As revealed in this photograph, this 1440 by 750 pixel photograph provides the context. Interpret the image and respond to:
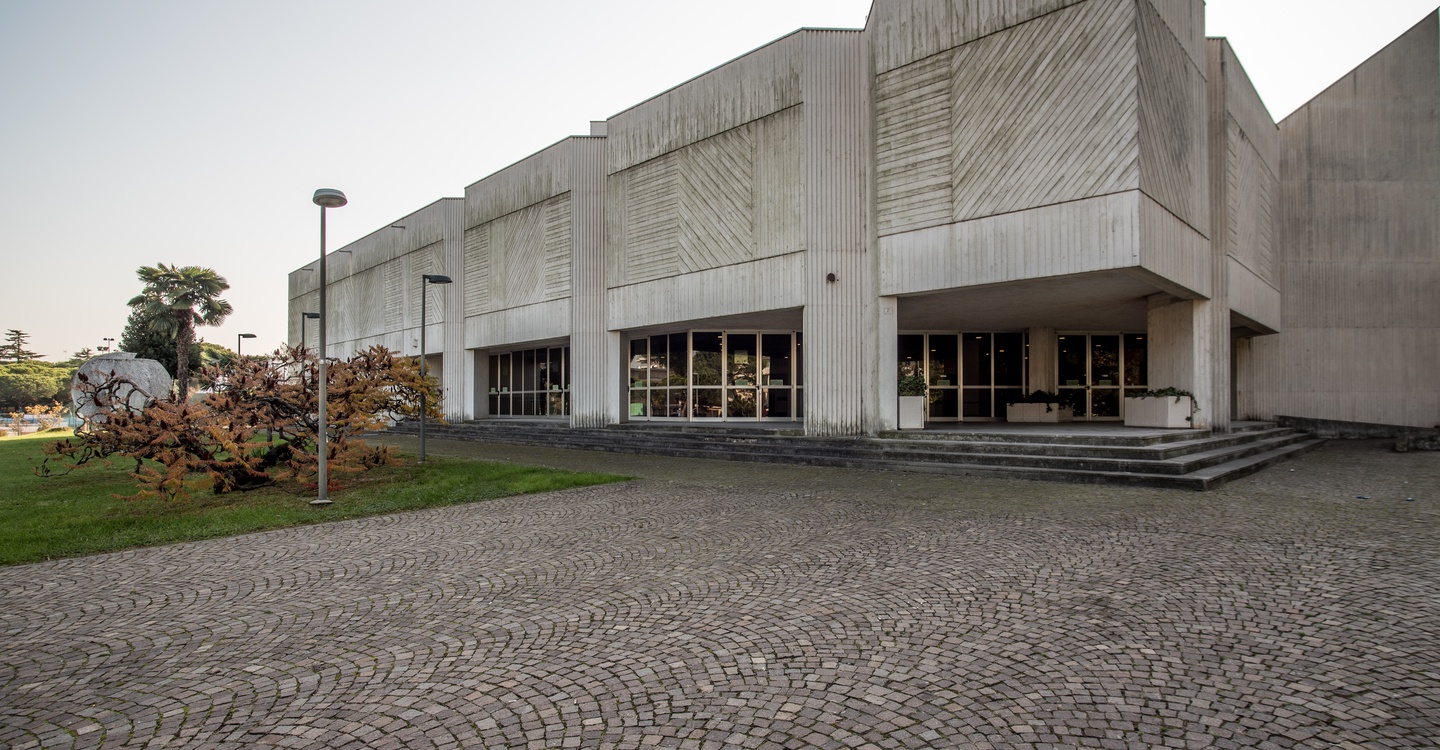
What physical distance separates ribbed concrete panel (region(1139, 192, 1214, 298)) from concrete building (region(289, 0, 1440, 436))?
77mm

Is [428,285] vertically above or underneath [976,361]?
above

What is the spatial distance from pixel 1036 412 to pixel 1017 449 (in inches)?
323

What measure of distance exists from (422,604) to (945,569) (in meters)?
3.69

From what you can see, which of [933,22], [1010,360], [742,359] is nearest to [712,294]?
[742,359]

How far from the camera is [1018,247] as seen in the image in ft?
40.2

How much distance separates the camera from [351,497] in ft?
32.7

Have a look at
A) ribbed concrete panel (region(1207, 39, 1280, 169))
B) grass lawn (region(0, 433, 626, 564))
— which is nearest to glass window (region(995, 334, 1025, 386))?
ribbed concrete panel (region(1207, 39, 1280, 169))

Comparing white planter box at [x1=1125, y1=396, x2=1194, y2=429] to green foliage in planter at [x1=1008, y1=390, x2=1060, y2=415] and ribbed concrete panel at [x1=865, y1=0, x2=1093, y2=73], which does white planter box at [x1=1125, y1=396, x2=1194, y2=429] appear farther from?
ribbed concrete panel at [x1=865, y1=0, x2=1093, y2=73]

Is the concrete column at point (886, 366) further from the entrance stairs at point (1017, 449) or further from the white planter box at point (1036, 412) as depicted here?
the white planter box at point (1036, 412)

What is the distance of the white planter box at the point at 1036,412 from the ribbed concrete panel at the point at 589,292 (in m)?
10.9

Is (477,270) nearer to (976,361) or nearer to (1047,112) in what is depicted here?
(976,361)

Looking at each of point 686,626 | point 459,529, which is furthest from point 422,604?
point 459,529

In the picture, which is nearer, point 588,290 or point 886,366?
point 886,366

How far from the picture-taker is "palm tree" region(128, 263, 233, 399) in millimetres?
41938
